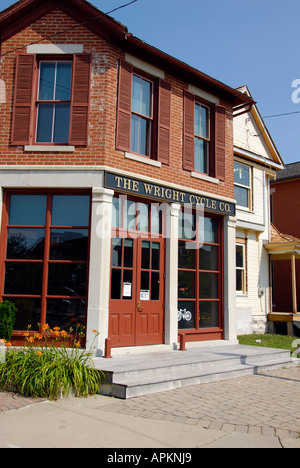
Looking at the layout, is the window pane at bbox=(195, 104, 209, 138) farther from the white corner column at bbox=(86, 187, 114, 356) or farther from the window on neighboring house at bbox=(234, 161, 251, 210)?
the window on neighboring house at bbox=(234, 161, 251, 210)

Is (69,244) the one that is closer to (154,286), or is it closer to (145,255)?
(145,255)

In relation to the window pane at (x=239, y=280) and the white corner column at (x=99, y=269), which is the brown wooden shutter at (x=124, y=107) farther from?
the window pane at (x=239, y=280)

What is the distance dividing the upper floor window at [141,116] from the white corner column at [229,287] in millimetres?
3305

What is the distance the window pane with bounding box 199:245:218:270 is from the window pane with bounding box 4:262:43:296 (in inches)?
172

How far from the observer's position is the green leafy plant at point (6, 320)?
8422mm

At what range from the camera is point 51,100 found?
32.0ft

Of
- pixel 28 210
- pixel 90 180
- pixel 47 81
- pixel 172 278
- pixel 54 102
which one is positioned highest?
pixel 47 81

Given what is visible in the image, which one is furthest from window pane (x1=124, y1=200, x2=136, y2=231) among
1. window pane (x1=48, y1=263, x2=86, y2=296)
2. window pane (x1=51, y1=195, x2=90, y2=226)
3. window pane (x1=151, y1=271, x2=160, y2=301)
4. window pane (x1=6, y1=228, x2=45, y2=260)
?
window pane (x1=6, y1=228, x2=45, y2=260)

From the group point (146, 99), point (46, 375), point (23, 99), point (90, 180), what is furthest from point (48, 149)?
point (46, 375)

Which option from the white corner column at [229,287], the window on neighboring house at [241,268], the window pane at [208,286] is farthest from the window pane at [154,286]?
the window on neighboring house at [241,268]

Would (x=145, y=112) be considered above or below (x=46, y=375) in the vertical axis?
above

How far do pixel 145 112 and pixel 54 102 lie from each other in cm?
224

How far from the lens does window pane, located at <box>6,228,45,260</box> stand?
9312 mm

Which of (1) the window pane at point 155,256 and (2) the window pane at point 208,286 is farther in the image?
(2) the window pane at point 208,286
